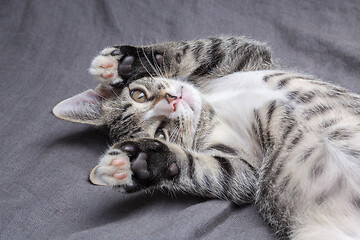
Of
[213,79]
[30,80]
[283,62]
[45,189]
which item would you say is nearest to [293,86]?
[213,79]

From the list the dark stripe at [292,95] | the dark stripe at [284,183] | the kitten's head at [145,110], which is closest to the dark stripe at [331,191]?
the dark stripe at [284,183]

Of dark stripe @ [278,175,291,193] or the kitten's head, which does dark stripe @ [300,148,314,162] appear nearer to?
dark stripe @ [278,175,291,193]

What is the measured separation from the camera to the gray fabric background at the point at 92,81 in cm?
121

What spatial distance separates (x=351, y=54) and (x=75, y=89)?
135 cm

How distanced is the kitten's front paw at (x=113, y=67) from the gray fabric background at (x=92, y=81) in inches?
10.4

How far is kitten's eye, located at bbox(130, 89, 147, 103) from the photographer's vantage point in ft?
4.99

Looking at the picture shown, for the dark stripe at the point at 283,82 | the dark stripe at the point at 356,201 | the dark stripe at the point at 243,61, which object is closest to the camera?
the dark stripe at the point at 356,201

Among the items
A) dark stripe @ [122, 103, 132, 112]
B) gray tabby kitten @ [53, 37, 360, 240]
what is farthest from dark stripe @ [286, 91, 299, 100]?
dark stripe @ [122, 103, 132, 112]

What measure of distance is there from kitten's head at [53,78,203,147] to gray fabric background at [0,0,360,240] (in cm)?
11

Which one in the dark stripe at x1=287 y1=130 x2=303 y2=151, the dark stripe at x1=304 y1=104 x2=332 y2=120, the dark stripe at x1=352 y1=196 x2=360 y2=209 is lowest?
the dark stripe at x1=352 y1=196 x2=360 y2=209

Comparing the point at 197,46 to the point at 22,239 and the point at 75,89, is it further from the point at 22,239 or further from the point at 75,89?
the point at 22,239

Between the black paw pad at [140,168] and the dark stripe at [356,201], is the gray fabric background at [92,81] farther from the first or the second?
the dark stripe at [356,201]

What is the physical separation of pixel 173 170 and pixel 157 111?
0.29 metres

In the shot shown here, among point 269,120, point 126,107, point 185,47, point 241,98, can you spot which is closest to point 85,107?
point 126,107
